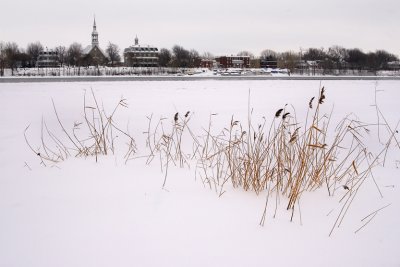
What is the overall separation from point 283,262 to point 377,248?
23.4 inches

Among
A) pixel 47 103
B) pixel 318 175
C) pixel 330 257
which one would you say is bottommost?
pixel 330 257

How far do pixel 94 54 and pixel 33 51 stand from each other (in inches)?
517

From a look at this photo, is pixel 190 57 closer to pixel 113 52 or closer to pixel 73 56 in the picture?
pixel 113 52

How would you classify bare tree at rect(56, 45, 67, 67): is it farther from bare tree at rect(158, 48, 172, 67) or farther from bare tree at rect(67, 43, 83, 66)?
bare tree at rect(158, 48, 172, 67)

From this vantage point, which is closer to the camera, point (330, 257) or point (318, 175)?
point (330, 257)

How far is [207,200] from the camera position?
255 centimetres

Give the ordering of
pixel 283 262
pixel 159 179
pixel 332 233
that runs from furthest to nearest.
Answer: pixel 159 179 < pixel 332 233 < pixel 283 262

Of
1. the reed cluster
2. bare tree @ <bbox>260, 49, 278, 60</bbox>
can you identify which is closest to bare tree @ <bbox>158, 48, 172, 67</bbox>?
bare tree @ <bbox>260, 49, 278, 60</bbox>

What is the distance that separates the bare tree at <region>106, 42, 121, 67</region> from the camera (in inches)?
2813

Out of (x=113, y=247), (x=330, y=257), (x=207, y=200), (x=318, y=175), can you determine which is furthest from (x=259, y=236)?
(x=318, y=175)

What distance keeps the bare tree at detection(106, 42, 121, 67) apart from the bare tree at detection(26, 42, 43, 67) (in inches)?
549

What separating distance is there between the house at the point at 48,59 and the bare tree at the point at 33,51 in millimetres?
892

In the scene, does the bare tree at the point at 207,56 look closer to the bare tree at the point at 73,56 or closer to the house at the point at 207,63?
the house at the point at 207,63

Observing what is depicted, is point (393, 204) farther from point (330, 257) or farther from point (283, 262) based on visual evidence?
point (283, 262)
